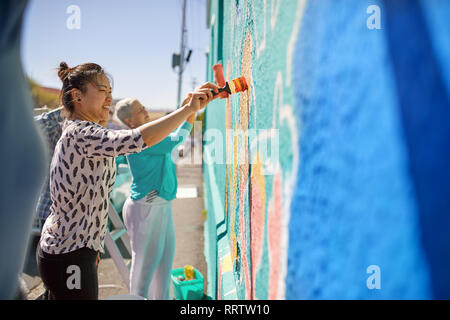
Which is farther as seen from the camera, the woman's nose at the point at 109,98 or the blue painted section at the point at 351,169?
the woman's nose at the point at 109,98

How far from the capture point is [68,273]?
159 cm

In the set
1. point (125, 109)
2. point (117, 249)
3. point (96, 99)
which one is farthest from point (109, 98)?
point (117, 249)

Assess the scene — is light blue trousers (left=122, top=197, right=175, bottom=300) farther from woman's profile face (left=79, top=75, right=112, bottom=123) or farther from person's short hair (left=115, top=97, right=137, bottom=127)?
woman's profile face (left=79, top=75, right=112, bottom=123)

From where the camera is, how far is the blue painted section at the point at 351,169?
1.46 ft

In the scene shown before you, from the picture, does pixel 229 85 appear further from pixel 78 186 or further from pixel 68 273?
pixel 68 273

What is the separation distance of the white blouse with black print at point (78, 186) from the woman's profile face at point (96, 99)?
0.12 meters

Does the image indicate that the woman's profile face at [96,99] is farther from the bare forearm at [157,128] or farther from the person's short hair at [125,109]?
the person's short hair at [125,109]

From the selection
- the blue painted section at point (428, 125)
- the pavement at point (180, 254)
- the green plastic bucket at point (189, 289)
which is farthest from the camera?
the pavement at point (180, 254)

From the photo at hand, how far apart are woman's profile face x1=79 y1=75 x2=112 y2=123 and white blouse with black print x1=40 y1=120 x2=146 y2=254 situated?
0.40 ft

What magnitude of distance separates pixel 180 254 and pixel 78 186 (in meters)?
3.30

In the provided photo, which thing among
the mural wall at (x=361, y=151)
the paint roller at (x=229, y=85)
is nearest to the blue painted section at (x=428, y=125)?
the mural wall at (x=361, y=151)

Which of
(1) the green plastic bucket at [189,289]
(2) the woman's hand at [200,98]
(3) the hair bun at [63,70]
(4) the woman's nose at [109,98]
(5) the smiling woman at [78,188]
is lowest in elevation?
(1) the green plastic bucket at [189,289]

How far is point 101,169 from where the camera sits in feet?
5.24

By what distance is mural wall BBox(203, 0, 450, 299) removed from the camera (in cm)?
41
